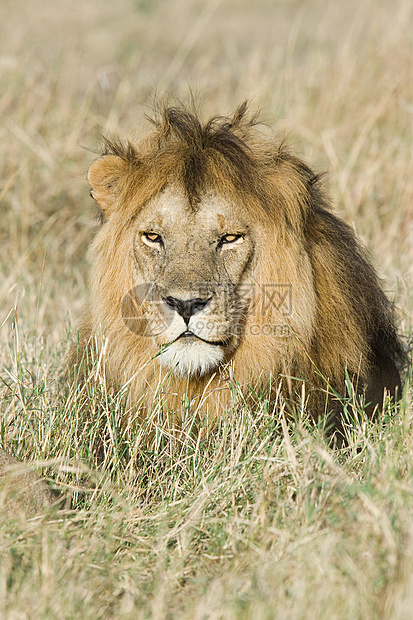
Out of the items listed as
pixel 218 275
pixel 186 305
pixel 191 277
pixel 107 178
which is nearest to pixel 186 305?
pixel 186 305

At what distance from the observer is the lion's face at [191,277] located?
9.41 feet

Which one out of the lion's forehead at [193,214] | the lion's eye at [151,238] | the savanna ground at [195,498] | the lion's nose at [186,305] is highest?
the lion's forehead at [193,214]

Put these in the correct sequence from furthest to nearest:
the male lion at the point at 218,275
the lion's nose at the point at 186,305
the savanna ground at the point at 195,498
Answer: the male lion at the point at 218,275 → the lion's nose at the point at 186,305 → the savanna ground at the point at 195,498

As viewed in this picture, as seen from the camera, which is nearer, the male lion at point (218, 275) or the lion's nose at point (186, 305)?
the lion's nose at point (186, 305)

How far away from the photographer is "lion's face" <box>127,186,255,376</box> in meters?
2.87

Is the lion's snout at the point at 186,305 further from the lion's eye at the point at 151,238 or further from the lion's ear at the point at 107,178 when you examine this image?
the lion's ear at the point at 107,178

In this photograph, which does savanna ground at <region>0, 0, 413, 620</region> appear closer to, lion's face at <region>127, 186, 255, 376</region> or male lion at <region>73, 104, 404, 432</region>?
male lion at <region>73, 104, 404, 432</region>

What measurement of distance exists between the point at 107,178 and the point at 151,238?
32 centimetres

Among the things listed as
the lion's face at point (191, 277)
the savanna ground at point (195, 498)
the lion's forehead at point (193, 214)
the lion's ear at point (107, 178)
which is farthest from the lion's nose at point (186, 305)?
the lion's ear at point (107, 178)

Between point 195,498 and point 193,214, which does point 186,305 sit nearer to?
point 193,214

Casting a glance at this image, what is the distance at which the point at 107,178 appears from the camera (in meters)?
3.17

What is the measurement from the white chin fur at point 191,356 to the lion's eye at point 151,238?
0.44 m

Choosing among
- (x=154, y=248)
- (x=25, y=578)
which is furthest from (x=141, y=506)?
(x=154, y=248)

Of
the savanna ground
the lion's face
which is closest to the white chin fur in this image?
the lion's face
